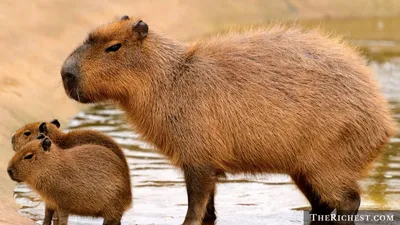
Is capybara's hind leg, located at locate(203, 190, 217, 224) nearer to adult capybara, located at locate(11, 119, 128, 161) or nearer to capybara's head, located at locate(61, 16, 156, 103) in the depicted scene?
adult capybara, located at locate(11, 119, 128, 161)

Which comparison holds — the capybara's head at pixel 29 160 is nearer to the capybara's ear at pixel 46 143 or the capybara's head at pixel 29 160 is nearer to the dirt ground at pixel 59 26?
the capybara's ear at pixel 46 143

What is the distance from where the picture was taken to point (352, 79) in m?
6.82

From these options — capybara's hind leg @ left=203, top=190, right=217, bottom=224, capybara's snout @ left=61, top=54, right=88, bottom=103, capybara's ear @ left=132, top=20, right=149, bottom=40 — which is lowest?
capybara's hind leg @ left=203, top=190, right=217, bottom=224

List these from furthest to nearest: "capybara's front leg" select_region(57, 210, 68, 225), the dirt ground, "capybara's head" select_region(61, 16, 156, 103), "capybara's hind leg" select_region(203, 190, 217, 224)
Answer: the dirt ground, "capybara's hind leg" select_region(203, 190, 217, 224), "capybara's head" select_region(61, 16, 156, 103), "capybara's front leg" select_region(57, 210, 68, 225)

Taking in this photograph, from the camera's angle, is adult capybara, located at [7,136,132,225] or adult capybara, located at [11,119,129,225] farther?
adult capybara, located at [11,119,129,225]

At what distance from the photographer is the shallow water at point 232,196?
7.32 metres

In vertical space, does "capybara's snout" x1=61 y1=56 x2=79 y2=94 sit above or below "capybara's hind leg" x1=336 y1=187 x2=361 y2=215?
above

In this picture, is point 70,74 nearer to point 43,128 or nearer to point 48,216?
point 43,128

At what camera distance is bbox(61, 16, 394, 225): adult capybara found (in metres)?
6.64

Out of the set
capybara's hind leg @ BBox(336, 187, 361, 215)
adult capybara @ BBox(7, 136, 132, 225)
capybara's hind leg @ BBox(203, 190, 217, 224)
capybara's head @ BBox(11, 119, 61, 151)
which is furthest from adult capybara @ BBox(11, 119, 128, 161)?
capybara's hind leg @ BBox(336, 187, 361, 215)

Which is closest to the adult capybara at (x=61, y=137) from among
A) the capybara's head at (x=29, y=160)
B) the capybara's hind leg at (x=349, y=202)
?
the capybara's head at (x=29, y=160)

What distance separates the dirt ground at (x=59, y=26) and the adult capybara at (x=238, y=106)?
59cm

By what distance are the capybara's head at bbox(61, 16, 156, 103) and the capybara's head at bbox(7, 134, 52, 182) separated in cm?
42

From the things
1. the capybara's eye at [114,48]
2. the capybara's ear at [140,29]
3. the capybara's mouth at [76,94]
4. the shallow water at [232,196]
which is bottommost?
the shallow water at [232,196]
